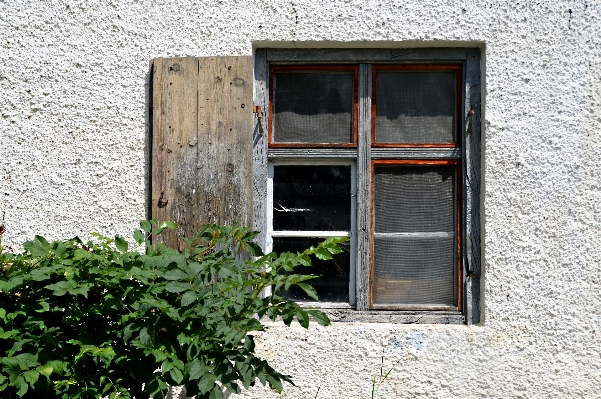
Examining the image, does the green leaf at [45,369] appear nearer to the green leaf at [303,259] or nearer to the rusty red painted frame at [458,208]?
the green leaf at [303,259]

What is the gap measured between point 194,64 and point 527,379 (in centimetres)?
224

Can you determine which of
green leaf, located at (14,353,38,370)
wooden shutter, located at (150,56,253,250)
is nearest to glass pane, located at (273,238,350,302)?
wooden shutter, located at (150,56,253,250)

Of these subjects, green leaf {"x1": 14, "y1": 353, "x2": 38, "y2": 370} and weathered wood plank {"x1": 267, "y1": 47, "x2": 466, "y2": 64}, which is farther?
weathered wood plank {"x1": 267, "y1": 47, "x2": 466, "y2": 64}

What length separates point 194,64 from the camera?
3.23 m

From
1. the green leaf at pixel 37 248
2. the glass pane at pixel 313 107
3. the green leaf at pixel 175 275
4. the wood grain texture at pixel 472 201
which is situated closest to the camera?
the green leaf at pixel 175 275

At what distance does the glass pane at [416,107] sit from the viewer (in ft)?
11.1

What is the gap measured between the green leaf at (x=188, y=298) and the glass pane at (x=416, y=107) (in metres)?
1.46

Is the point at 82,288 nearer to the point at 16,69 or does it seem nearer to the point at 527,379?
the point at 16,69

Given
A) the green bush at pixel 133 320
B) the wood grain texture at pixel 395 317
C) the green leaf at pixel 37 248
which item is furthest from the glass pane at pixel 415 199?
the green leaf at pixel 37 248

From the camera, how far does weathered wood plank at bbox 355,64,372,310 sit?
332cm

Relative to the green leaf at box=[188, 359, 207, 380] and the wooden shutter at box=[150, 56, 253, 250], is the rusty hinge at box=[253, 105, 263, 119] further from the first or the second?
the green leaf at box=[188, 359, 207, 380]

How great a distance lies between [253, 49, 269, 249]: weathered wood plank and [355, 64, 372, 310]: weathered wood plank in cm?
48

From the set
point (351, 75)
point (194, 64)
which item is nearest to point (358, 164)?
point (351, 75)

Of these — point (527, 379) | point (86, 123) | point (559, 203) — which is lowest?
point (527, 379)
